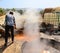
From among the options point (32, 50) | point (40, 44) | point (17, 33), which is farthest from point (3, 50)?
point (17, 33)

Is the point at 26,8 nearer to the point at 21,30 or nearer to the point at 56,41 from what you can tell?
the point at 21,30

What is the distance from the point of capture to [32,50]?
10609 millimetres

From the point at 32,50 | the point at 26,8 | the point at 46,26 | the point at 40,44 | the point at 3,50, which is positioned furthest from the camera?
the point at 46,26

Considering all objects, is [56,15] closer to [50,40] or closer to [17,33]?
[17,33]

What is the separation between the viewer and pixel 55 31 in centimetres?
1800

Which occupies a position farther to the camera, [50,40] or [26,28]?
[26,28]

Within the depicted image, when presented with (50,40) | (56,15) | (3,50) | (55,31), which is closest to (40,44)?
(50,40)

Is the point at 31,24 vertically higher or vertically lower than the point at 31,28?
higher

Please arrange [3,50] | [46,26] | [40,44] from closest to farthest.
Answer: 1. [3,50]
2. [40,44]
3. [46,26]

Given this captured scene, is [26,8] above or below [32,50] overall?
above

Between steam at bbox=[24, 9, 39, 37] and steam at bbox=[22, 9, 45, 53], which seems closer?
steam at bbox=[22, 9, 45, 53]

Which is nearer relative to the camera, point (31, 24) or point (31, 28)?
point (31, 28)

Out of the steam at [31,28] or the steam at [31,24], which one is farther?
the steam at [31,24]

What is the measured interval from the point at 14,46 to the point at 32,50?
1.17 metres
